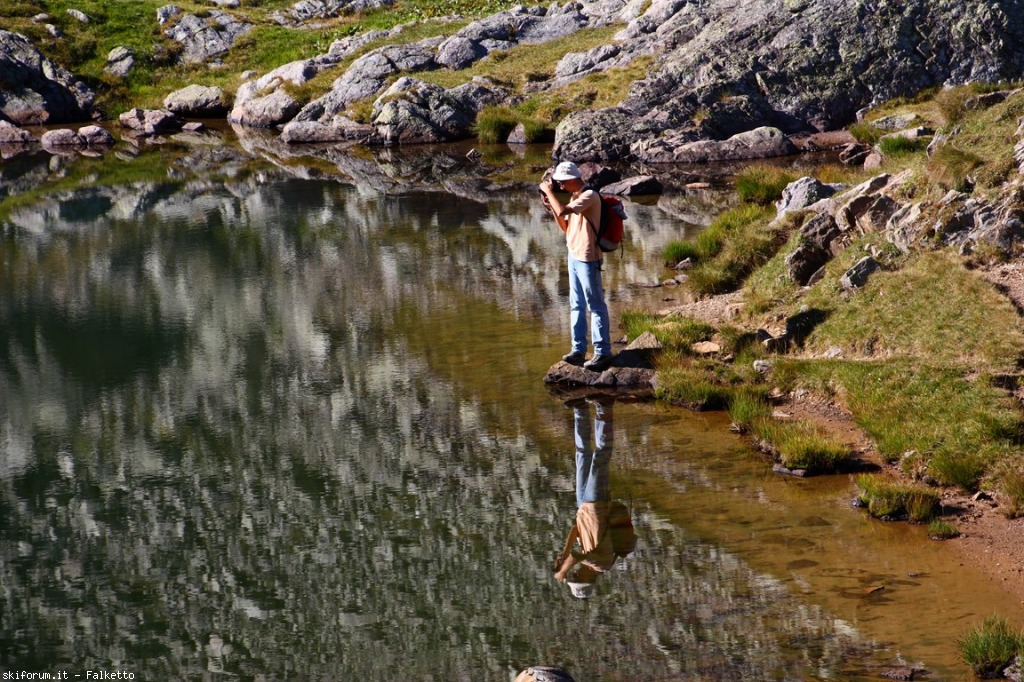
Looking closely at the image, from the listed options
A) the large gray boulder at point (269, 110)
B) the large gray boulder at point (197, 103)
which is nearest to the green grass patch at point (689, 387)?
the large gray boulder at point (269, 110)

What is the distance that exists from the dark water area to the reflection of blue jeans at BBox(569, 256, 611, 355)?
0.93 m

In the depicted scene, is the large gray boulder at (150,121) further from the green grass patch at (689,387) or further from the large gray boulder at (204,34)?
the green grass patch at (689,387)

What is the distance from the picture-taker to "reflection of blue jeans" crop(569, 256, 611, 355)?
50.9ft

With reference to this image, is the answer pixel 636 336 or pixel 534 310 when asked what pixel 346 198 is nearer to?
pixel 534 310

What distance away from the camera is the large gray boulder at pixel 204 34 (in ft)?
206

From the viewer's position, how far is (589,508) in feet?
39.7

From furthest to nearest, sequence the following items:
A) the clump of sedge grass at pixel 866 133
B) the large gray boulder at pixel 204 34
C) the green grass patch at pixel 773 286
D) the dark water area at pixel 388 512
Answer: the large gray boulder at pixel 204 34 → the clump of sedge grass at pixel 866 133 → the green grass patch at pixel 773 286 → the dark water area at pixel 388 512

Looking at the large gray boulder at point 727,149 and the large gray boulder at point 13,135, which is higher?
the large gray boulder at point 13,135

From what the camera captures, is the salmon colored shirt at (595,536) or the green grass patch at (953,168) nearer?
the salmon colored shirt at (595,536)

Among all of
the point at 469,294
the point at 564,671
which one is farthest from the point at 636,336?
the point at 564,671

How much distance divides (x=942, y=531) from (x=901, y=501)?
2.04 ft

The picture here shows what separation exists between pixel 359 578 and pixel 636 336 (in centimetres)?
780

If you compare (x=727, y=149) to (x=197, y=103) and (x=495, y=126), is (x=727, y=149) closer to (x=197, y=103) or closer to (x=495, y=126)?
(x=495, y=126)

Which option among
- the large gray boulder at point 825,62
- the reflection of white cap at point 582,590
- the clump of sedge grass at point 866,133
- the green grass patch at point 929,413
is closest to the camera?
the reflection of white cap at point 582,590
